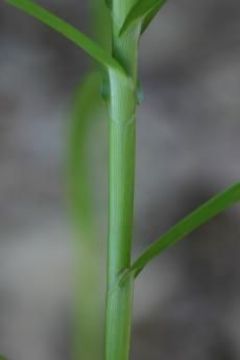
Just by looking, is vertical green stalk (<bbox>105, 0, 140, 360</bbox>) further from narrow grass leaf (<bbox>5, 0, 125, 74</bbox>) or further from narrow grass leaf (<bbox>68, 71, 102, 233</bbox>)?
narrow grass leaf (<bbox>68, 71, 102, 233</bbox>)

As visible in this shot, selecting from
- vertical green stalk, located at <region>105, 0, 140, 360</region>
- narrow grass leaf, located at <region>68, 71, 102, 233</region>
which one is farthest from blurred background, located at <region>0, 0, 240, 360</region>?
vertical green stalk, located at <region>105, 0, 140, 360</region>

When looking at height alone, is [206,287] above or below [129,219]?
below

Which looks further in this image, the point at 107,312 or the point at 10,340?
the point at 10,340

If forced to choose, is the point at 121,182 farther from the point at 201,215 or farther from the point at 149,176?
the point at 149,176

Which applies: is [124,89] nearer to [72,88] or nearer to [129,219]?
[129,219]

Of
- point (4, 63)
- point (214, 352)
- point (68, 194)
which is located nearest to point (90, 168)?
point (68, 194)


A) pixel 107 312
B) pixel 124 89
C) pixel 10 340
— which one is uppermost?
pixel 124 89

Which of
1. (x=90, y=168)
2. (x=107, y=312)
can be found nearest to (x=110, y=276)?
(x=107, y=312)
